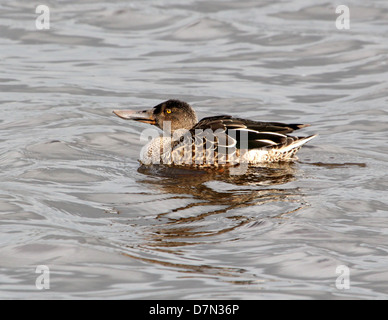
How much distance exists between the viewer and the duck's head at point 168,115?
1071cm

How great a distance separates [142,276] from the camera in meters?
6.69

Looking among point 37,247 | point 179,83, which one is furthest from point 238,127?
point 179,83

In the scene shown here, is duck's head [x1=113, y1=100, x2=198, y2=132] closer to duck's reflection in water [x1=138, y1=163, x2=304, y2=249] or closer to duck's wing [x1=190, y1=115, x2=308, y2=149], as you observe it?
duck's wing [x1=190, y1=115, x2=308, y2=149]

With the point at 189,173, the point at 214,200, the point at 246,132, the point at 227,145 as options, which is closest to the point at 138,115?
the point at 189,173

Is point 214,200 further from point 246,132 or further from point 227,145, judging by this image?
point 246,132

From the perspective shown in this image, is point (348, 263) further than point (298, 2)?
No

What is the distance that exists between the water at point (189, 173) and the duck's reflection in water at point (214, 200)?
0.09 ft

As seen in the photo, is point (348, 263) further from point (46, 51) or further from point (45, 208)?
point (46, 51)

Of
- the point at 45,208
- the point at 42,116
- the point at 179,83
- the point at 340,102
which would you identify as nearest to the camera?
the point at 45,208

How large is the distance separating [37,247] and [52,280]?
705 millimetres

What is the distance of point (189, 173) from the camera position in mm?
10031

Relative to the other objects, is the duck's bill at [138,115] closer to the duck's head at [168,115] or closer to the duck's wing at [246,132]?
the duck's head at [168,115]

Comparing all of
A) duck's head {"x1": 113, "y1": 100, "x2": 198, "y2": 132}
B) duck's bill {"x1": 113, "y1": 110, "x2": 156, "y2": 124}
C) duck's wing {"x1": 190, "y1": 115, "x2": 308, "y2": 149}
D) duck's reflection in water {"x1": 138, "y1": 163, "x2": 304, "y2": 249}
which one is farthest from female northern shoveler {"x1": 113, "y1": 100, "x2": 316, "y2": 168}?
duck's bill {"x1": 113, "y1": 110, "x2": 156, "y2": 124}

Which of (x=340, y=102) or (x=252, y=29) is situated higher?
(x=252, y=29)
